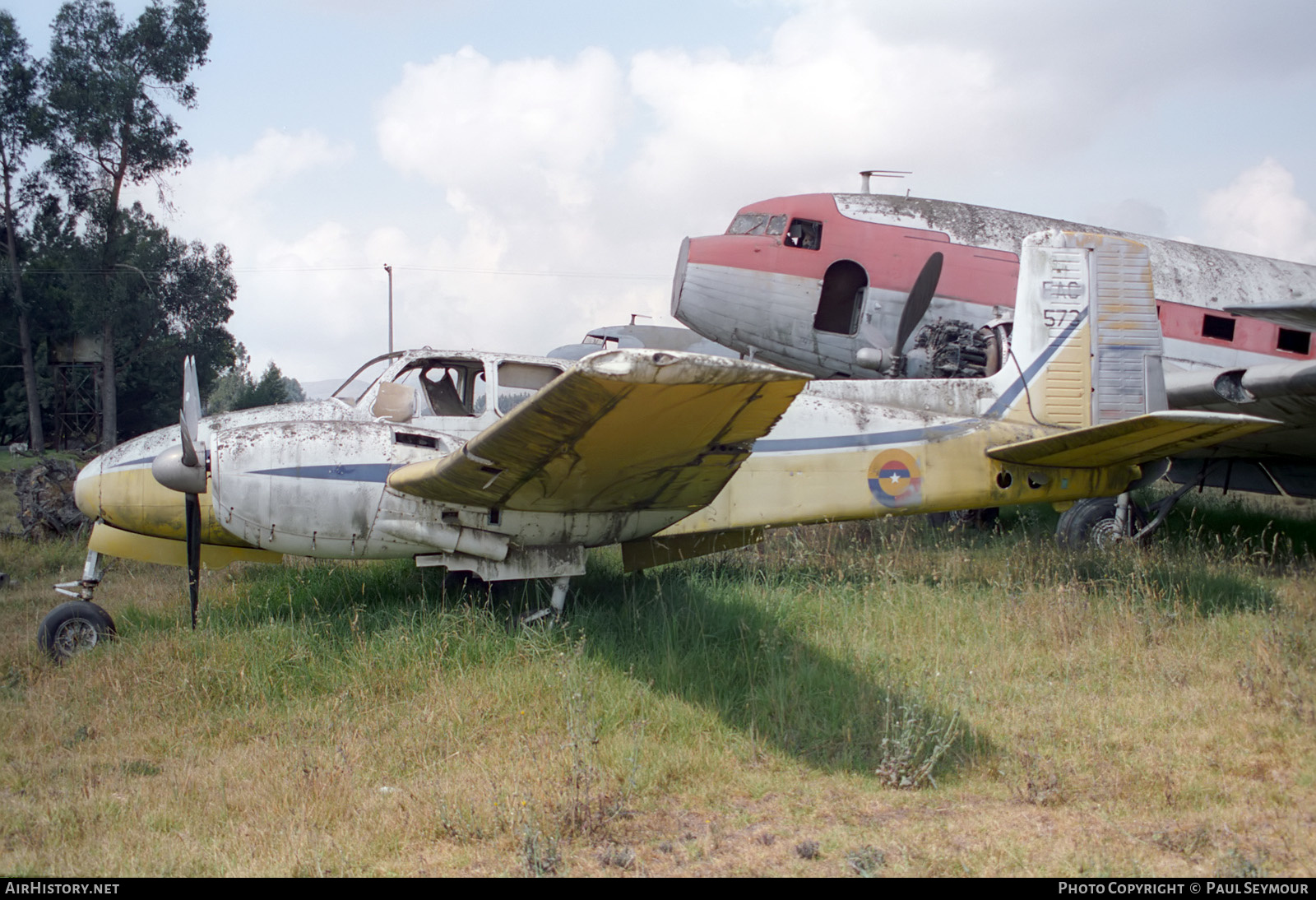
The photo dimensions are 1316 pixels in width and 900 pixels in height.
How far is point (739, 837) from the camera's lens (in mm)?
3826

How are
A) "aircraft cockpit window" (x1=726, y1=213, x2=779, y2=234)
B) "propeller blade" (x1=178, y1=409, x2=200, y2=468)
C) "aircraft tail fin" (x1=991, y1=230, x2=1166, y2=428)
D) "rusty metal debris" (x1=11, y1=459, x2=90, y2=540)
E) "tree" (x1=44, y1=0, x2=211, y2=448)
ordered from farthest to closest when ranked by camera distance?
"tree" (x1=44, y1=0, x2=211, y2=448), "aircraft cockpit window" (x1=726, y1=213, x2=779, y2=234), "rusty metal debris" (x1=11, y1=459, x2=90, y2=540), "aircraft tail fin" (x1=991, y1=230, x2=1166, y2=428), "propeller blade" (x1=178, y1=409, x2=200, y2=468)

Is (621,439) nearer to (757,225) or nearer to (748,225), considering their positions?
(757,225)

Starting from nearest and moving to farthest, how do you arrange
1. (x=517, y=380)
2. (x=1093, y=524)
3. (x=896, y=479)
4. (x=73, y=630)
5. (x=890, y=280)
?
(x=73, y=630) → (x=517, y=380) → (x=896, y=479) → (x=1093, y=524) → (x=890, y=280)

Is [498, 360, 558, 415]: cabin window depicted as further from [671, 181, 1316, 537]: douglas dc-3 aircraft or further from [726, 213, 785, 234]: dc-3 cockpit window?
[726, 213, 785, 234]: dc-3 cockpit window

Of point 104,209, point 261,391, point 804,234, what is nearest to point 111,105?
point 104,209

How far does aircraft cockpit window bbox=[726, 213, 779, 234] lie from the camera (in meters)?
12.0

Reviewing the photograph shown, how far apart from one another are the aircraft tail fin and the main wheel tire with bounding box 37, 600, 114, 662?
7.88 m

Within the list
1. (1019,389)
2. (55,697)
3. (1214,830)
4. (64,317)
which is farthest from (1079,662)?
(64,317)

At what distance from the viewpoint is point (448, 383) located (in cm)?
712

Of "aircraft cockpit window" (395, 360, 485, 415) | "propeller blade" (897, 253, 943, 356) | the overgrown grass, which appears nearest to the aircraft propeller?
"propeller blade" (897, 253, 943, 356)

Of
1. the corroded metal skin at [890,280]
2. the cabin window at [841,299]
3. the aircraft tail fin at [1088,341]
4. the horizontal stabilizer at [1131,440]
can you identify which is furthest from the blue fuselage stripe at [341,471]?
the cabin window at [841,299]

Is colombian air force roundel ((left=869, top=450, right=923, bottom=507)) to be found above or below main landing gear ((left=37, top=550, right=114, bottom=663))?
above

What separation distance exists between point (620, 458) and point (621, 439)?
1.17 ft

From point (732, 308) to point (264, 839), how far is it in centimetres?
923
